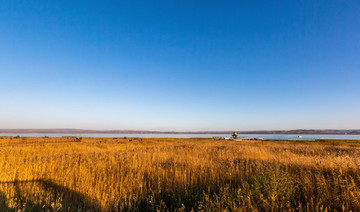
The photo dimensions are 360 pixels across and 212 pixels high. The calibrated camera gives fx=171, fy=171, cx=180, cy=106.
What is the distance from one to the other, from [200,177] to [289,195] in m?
2.88

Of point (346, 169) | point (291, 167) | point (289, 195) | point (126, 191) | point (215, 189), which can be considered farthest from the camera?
point (291, 167)

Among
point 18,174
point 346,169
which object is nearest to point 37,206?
point 18,174

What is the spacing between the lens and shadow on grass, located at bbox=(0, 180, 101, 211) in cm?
413

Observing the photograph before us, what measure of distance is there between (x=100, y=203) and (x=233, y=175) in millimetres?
4522

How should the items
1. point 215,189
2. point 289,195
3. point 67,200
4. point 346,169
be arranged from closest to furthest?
point 289,195
point 67,200
point 215,189
point 346,169

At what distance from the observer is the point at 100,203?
4391 mm

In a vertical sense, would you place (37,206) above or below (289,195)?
below

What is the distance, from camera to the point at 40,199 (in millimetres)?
4352

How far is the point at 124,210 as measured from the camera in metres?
4.39

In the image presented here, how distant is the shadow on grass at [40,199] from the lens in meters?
4.13

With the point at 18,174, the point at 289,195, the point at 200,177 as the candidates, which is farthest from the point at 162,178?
the point at 18,174

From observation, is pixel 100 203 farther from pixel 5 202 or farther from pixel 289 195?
pixel 289 195

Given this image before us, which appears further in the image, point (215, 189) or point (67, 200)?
point (215, 189)

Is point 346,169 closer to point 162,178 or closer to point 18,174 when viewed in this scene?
point 162,178
